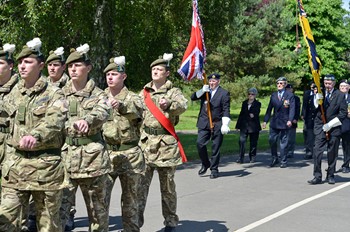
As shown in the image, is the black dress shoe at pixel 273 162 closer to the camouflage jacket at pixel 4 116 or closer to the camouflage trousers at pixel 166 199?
the camouflage trousers at pixel 166 199

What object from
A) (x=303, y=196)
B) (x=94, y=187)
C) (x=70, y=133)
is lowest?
(x=303, y=196)

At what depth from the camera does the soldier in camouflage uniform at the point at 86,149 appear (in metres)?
6.52

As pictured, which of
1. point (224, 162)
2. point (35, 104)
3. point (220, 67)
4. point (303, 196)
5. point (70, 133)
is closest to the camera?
point (35, 104)

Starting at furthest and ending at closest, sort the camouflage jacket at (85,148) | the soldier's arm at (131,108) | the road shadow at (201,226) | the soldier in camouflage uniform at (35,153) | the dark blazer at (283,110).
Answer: the dark blazer at (283,110)
the road shadow at (201,226)
the soldier's arm at (131,108)
the camouflage jacket at (85,148)
the soldier in camouflage uniform at (35,153)

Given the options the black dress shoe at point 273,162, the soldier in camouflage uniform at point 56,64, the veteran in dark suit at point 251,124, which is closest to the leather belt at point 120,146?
the soldier in camouflage uniform at point 56,64

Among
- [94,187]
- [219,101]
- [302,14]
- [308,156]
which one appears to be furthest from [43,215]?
[308,156]

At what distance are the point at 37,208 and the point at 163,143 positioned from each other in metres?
2.36

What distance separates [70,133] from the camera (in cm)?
651

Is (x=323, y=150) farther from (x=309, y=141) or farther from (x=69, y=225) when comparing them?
(x=69, y=225)

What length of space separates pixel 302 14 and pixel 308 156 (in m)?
4.47

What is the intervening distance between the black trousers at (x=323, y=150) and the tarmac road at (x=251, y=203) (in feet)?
1.04

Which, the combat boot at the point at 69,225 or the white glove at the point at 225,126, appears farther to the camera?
the white glove at the point at 225,126

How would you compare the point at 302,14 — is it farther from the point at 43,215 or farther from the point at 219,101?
the point at 43,215

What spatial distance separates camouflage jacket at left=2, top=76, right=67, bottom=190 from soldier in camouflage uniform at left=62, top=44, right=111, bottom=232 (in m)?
0.74
